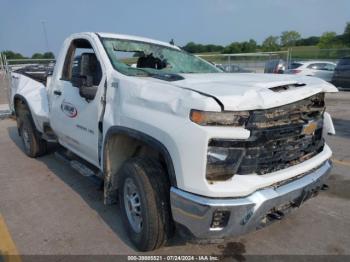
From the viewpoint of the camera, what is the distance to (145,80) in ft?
9.65

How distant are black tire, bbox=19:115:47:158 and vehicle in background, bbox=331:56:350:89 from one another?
12.5 m

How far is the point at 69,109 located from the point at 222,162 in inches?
96.5

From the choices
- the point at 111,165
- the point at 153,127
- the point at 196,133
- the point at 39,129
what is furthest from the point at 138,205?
the point at 39,129

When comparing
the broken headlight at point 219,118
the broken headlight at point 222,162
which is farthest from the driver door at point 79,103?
the broken headlight at point 222,162

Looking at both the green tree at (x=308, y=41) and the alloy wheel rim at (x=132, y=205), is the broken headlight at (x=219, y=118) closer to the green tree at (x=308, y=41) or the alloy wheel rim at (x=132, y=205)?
the alloy wheel rim at (x=132, y=205)

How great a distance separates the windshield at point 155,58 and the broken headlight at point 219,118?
1.58 metres

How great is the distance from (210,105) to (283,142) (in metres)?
0.74

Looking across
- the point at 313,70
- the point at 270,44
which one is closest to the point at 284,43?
the point at 270,44

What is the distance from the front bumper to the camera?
2354mm

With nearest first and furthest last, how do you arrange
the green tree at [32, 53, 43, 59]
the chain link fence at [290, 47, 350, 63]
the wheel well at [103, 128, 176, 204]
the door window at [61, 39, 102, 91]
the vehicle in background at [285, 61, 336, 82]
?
1. the wheel well at [103, 128, 176, 204]
2. the door window at [61, 39, 102, 91]
3. the vehicle in background at [285, 61, 336, 82]
4. the green tree at [32, 53, 43, 59]
5. the chain link fence at [290, 47, 350, 63]

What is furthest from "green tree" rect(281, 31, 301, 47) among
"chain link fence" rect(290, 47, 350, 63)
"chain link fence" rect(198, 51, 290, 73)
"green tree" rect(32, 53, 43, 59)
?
"green tree" rect(32, 53, 43, 59)

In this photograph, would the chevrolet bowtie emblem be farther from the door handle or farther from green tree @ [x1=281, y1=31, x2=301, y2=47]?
green tree @ [x1=281, y1=31, x2=301, y2=47]

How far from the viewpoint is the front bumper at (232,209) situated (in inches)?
92.7

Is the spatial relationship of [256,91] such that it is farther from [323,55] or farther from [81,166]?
[323,55]
